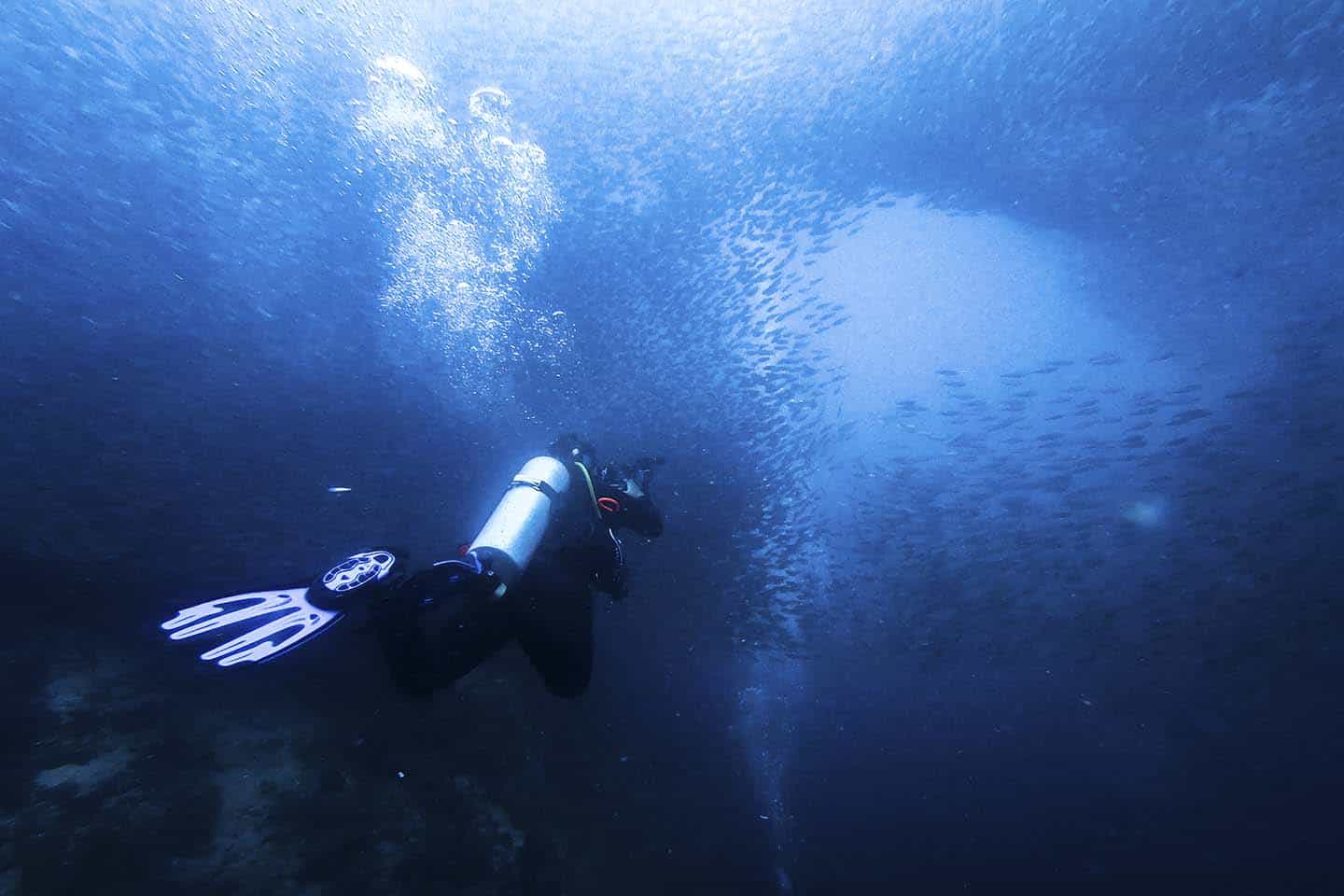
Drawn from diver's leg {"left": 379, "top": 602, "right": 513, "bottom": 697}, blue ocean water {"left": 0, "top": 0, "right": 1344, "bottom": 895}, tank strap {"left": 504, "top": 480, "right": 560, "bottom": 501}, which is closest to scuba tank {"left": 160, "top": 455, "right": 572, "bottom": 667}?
diver's leg {"left": 379, "top": 602, "right": 513, "bottom": 697}

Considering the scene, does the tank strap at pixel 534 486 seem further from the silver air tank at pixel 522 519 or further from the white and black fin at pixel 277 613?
the white and black fin at pixel 277 613

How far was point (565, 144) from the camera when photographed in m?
7.61

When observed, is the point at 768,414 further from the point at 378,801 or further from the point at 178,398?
the point at 178,398

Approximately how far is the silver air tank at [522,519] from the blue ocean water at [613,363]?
4024mm

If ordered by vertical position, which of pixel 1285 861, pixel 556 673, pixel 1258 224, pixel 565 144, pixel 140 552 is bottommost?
pixel 1285 861

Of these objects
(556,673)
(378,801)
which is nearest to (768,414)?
(556,673)

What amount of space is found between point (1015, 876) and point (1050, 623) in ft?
31.4

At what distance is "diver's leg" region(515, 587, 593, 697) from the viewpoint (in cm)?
329

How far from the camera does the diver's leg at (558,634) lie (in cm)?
329

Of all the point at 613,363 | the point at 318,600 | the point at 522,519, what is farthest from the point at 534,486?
the point at 613,363

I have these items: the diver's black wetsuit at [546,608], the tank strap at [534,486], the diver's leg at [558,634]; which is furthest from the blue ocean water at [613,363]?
the tank strap at [534,486]

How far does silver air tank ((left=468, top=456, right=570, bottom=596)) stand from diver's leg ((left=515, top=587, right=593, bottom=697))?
0.22 meters

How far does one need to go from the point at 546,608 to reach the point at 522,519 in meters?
0.57

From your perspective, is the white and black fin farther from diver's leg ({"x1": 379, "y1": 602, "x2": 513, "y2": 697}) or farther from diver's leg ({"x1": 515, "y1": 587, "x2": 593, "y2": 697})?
diver's leg ({"x1": 515, "y1": 587, "x2": 593, "y2": 697})
